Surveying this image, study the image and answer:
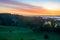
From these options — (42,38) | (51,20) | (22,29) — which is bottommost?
(42,38)

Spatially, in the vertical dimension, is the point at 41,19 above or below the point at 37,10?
below

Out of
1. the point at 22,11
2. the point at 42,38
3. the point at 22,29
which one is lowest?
the point at 42,38

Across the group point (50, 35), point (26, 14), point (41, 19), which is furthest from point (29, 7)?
point (50, 35)

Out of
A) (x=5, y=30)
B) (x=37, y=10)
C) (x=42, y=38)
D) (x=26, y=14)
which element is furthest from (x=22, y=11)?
(x=42, y=38)

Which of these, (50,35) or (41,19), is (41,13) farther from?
(50,35)

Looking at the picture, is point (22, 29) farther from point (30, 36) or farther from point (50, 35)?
point (50, 35)

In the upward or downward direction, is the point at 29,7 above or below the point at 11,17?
above
